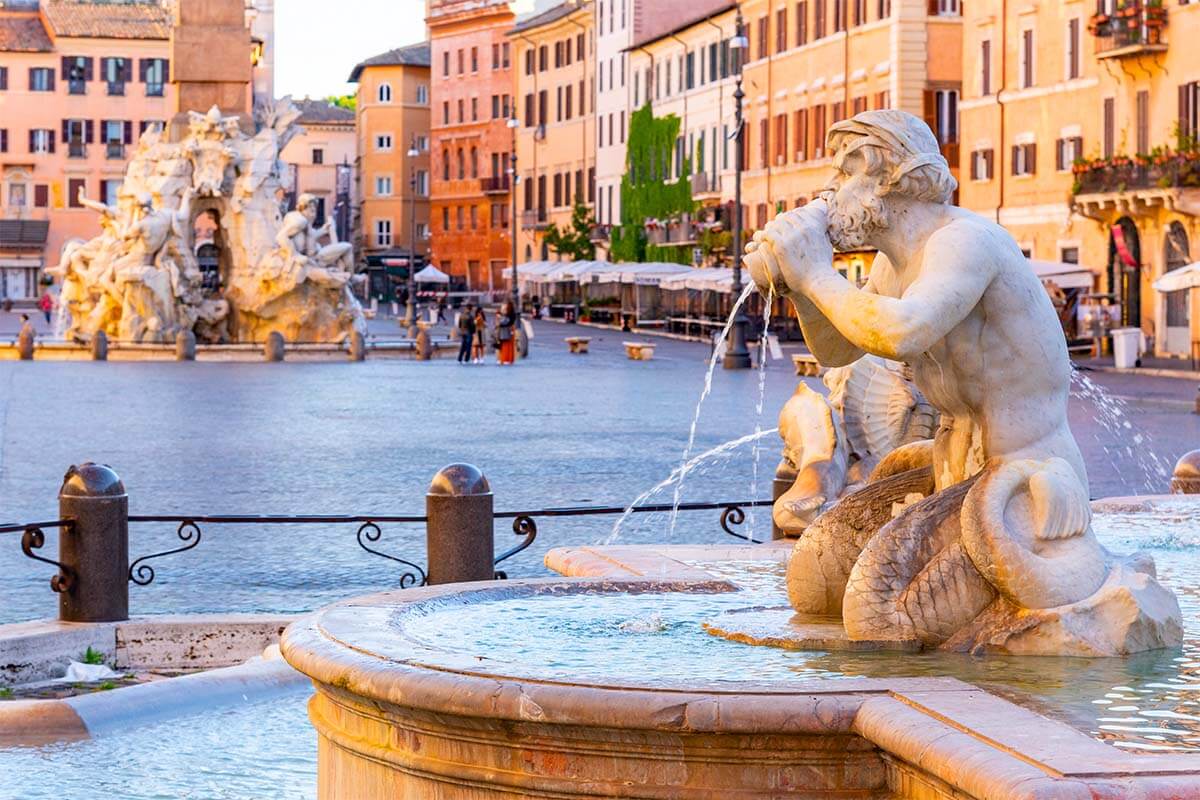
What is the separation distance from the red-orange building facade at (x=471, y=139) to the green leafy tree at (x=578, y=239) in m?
17.8

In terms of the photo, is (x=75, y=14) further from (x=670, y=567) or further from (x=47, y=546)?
(x=670, y=567)

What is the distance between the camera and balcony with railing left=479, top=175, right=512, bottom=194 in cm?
11356

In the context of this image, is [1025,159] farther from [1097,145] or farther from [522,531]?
[522,531]

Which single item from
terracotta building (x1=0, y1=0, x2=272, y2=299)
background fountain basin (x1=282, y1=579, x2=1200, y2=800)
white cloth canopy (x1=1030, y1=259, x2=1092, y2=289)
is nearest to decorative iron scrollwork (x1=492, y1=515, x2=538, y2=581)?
background fountain basin (x1=282, y1=579, x2=1200, y2=800)

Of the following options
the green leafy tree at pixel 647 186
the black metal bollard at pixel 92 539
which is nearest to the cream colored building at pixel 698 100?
the green leafy tree at pixel 647 186

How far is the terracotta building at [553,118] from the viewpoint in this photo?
98438 millimetres

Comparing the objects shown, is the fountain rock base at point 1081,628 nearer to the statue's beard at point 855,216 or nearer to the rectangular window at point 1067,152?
the statue's beard at point 855,216

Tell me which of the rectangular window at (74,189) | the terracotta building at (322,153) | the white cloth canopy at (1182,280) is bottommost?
the white cloth canopy at (1182,280)

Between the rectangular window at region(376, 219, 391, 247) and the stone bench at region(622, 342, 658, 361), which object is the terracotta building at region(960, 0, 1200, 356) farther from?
the rectangular window at region(376, 219, 391, 247)

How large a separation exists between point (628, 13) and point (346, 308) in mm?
42950

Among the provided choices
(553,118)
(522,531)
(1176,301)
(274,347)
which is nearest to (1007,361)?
(522,531)

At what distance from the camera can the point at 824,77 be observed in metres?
65.4

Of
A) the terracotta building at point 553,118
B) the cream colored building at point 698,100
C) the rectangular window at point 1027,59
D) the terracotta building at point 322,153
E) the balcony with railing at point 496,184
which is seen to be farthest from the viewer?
the terracotta building at point 322,153

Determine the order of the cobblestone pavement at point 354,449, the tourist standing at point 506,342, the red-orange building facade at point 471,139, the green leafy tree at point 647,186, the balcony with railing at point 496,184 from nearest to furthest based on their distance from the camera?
the cobblestone pavement at point 354,449
the tourist standing at point 506,342
the green leafy tree at point 647,186
the balcony with railing at point 496,184
the red-orange building facade at point 471,139
